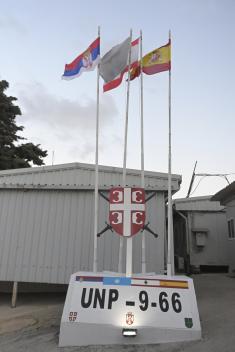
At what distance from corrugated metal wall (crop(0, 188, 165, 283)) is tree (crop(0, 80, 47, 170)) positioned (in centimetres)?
1482

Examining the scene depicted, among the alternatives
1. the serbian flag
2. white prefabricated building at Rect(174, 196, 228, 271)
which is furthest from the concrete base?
white prefabricated building at Rect(174, 196, 228, 271)

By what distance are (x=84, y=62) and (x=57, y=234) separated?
4.30 metres

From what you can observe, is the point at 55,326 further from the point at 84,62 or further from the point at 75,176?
the point at 75,176

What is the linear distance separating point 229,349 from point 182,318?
76cm

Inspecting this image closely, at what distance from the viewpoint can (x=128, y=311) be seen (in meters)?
4.85

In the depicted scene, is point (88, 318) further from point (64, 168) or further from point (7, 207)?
point (64, 168)

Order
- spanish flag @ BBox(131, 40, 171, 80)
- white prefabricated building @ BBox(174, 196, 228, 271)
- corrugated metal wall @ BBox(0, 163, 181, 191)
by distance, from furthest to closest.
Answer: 1. white prefabricated building @ BBox(174, 196, 228, 271)
2. corrugated metal wall @ BBox(0, 163, 181, 191)
3. spanish flag @ BBox(131, 40, 171, 80)

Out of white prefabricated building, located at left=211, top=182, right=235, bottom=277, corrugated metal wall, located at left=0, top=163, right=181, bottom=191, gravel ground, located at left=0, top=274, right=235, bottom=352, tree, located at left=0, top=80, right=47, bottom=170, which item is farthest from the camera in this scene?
tree, located at left=0, top=80, right=47, bottom=170

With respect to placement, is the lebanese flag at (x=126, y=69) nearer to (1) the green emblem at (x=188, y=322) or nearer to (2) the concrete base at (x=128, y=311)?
(2) the concrete base at (x=128, y=311)

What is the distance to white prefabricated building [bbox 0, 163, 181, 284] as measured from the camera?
25.7 ft

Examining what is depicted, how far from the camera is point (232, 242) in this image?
1431cm

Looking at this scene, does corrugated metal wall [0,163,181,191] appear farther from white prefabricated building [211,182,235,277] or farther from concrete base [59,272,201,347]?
concrete base [59,272,201,347]

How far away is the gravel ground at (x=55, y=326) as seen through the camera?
4.52 metres

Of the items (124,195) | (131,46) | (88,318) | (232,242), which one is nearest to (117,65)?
(131,46)
